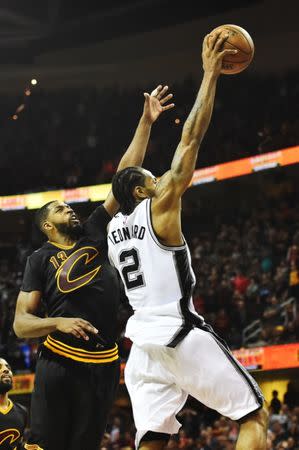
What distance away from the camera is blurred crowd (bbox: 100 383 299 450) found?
12.7 metres

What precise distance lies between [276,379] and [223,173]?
6.07 meters

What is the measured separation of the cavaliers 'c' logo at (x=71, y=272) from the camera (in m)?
5.36

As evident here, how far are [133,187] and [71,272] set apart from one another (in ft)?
2.44

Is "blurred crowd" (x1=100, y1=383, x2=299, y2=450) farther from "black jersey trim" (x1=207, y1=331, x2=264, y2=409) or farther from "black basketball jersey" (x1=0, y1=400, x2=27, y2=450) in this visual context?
"black jersey trim" (x1=207, y1=331, x2=264, y2=409)

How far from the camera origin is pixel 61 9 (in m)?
24.8

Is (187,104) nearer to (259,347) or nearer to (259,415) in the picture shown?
(259,347)

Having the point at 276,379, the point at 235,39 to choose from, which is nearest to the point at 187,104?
the point at 276,379

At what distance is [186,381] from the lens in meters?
4.70

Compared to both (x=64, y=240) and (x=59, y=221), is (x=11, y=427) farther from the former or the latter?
(x=59, y=221)

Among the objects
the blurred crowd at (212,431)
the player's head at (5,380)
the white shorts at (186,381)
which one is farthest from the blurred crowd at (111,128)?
the white shorts at (186,381)

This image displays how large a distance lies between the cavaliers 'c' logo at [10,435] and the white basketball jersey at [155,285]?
8.17 feet

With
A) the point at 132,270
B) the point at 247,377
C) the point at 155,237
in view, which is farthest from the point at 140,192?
the point at 247,377

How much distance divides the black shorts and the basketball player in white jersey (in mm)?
391

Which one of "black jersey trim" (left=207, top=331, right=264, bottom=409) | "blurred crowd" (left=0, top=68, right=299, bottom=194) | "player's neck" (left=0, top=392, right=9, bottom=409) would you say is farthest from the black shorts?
"blurred crowd" (left=0, top=68, right=299, bottom=194)
